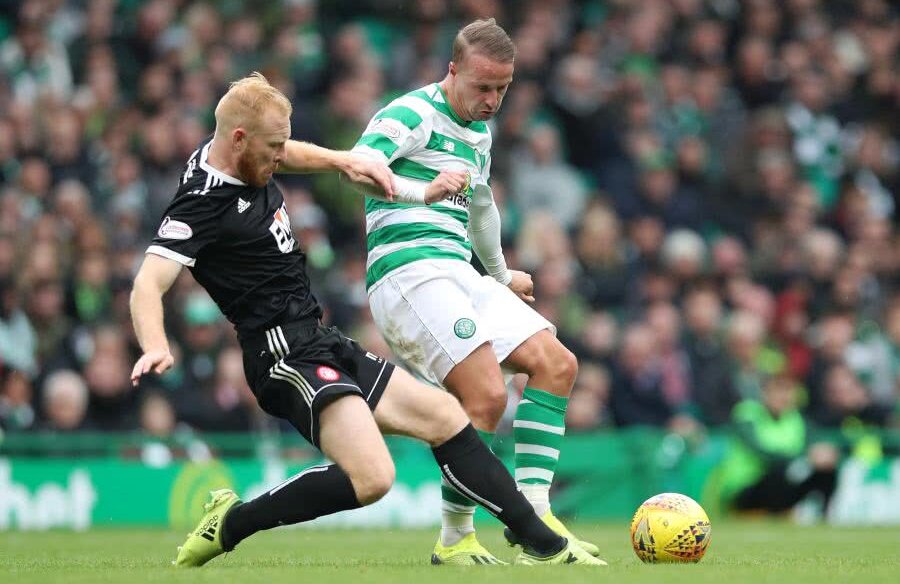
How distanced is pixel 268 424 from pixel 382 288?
5.59 metres

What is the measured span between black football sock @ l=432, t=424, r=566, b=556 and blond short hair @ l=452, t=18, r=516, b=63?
189cm

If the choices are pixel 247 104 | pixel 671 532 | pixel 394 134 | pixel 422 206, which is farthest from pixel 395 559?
pixel 247 104

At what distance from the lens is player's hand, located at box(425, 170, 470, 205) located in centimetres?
654

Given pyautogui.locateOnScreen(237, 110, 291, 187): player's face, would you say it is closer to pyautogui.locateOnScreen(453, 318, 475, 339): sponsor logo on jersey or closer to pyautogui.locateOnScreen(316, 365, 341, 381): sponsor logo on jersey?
pyautogui.locateOnScreen(316, 365, 341, 381): sponsor logo on jersey

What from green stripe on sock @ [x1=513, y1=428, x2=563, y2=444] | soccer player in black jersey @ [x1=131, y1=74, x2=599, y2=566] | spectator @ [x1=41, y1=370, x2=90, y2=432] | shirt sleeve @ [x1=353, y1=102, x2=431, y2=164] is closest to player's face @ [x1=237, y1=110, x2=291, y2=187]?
soccer player in black jersey @ [x1=131, y1=74, x2=599, y2=566]

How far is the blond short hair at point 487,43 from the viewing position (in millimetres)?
7379

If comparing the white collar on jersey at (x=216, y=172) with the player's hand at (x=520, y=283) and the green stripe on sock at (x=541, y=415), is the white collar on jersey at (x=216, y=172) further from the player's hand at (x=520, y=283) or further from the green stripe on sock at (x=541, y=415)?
the player's hand at (x=520, y=283)

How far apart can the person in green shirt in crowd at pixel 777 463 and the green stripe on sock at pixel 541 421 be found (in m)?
6.41

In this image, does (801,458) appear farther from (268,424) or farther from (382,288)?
(382,288)

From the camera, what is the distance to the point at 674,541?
6953 mm

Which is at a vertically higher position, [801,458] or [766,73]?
[766,73]

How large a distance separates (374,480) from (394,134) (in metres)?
1.73

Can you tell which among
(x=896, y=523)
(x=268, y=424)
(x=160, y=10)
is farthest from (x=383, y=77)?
(x=896, y=523)

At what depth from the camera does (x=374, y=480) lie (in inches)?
255
